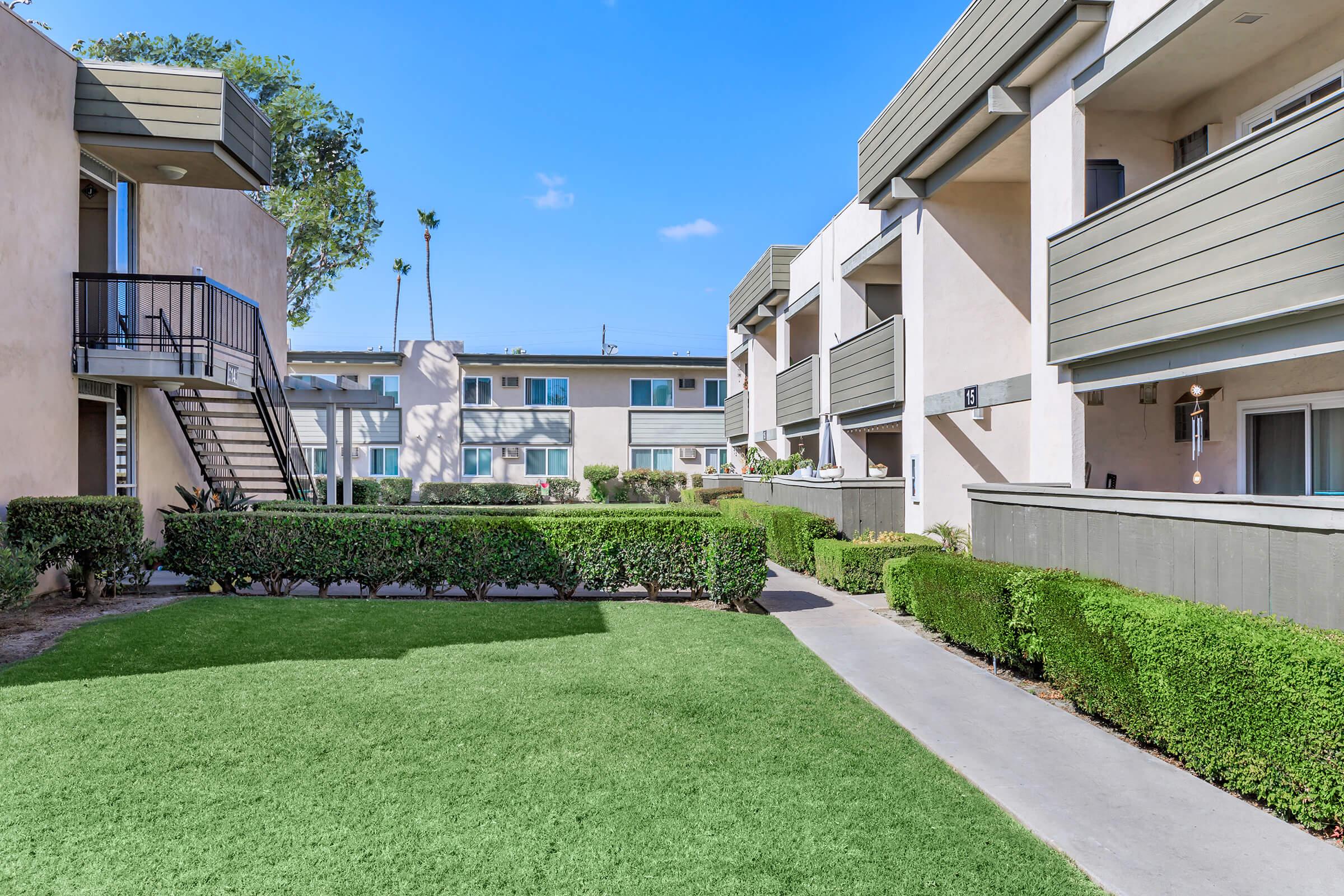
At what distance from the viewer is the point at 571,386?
34.5 meters

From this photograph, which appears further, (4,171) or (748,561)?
(748,561)

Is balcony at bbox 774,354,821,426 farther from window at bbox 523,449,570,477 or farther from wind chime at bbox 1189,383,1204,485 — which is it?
window at bbox 523,449,570,477

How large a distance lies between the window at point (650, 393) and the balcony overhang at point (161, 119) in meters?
22.9

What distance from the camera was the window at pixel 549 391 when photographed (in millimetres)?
34188

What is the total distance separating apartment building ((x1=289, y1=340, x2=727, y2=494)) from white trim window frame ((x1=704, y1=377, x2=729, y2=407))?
0.20 ft

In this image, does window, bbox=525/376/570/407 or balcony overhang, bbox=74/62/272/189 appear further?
window, bbox=525/376/570/407

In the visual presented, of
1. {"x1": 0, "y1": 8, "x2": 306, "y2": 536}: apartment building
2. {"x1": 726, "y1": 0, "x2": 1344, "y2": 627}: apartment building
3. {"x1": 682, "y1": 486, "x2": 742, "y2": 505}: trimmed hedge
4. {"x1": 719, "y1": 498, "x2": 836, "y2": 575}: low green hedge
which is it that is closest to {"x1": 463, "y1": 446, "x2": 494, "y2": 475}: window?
{"x1": 682, "y1": 486, "x2": 742, "y2": 505}: trimmed hedge

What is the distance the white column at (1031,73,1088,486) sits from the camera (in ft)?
27.9

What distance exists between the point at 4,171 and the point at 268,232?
353 inches

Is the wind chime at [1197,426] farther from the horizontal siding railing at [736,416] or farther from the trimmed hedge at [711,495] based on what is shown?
the horizontal siding railing at [736,416]

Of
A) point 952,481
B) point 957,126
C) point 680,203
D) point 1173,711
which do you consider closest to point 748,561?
point 952,481

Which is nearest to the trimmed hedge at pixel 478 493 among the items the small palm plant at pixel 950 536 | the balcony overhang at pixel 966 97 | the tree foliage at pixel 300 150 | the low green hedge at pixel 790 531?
the tree foliage at pixel 300 150

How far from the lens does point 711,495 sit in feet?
80.9

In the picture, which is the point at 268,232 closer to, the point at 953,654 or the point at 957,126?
the point at 957,126
